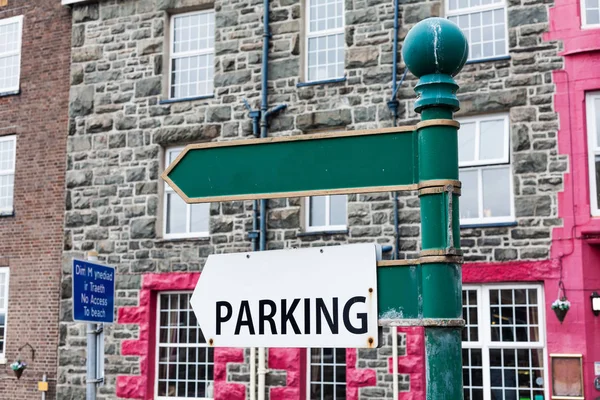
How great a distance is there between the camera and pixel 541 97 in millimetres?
12953

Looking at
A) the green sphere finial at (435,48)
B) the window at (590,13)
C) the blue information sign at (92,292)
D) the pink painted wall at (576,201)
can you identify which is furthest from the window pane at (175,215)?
the green sphere finial at (435,48)

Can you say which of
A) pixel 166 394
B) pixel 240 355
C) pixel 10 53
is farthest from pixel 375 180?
pixel 10 53

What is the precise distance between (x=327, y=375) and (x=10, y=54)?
9621mm

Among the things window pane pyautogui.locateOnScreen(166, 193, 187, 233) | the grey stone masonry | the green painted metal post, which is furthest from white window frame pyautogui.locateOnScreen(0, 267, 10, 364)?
the green painted metal post

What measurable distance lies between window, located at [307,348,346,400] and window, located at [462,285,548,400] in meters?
2.09

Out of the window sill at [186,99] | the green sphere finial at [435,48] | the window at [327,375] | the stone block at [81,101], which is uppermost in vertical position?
the stone block at [81,101]

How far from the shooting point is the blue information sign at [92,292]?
22.1ft

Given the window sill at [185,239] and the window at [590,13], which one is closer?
the window at [590,13]

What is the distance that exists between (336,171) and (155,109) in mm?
12789

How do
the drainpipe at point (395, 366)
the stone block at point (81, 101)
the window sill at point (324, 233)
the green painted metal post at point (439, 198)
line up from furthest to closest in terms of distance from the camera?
the stone block at point (81, 101)
the window sill at point (324, 233)
the drainpipe at point (395, 366)
the green painted metal post at point (439, 198)

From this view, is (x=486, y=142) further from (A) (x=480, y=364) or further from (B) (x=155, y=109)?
(B) (x=155, y=109)

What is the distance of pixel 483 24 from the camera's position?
45.1 ft

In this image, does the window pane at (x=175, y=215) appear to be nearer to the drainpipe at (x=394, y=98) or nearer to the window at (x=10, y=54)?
the drainpipe at (x=394, y=98)

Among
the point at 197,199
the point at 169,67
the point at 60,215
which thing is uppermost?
the point at 169,67
